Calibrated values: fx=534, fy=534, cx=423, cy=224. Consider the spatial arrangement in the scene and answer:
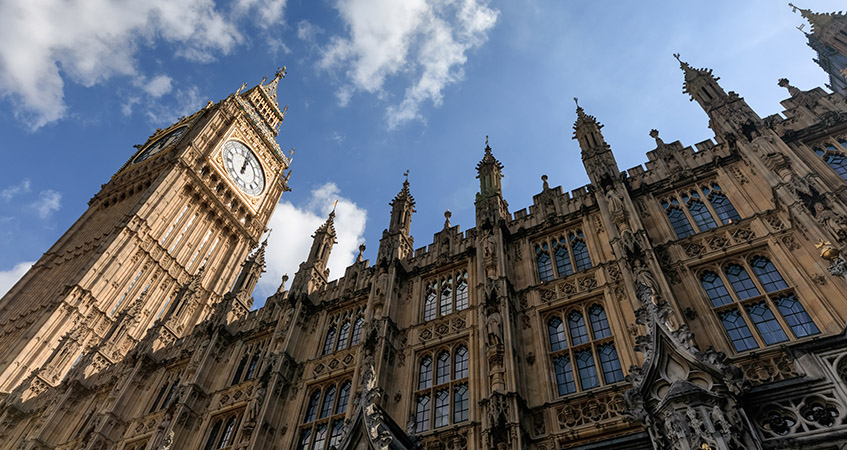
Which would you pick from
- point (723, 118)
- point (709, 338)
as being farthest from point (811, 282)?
point (723, 118)

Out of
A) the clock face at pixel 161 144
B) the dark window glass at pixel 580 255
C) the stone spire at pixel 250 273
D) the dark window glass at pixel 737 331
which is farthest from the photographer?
the clock face at pixel 161 144

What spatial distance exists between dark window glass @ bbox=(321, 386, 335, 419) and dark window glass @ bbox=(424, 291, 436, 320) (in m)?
4.51

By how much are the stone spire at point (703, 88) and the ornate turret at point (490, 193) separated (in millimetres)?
8908

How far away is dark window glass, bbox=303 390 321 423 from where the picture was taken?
1965cm

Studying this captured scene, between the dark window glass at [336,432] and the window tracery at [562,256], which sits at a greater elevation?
the window tracery at [562,256]

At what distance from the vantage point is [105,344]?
109ft

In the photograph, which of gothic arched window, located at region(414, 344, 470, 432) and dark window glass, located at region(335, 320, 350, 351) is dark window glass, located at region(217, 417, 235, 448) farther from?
gothic arched window, located at region(414, 344, 470, 432)

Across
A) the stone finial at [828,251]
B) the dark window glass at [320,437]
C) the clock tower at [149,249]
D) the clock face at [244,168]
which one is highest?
the clock face at [244,168]

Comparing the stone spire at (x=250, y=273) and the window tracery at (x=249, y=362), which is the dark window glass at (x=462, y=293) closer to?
the window tracery at (x=249, y=362)

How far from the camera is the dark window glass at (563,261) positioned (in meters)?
19.3

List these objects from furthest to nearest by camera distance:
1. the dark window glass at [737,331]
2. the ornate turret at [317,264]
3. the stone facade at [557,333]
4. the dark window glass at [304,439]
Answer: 1. the ornate turret at [317,264]
2. the dark window glass at [304,439]
3. the dark window glass at [737,331]
4. the stone facade at [557,333]

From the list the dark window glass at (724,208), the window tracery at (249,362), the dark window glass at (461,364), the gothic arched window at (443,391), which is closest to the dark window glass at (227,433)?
the window tracery at (249,362)

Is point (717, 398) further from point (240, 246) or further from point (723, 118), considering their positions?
point (240, 246)

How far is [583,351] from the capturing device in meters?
16.2
